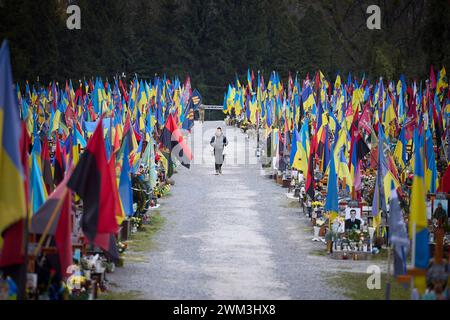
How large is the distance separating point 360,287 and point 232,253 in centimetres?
383

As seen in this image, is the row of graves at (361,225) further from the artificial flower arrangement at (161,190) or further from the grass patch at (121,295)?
the artificial flower arrangement at (161,190)

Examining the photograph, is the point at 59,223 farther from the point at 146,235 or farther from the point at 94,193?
the point at 146,235

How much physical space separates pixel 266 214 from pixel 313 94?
20678 millimetres

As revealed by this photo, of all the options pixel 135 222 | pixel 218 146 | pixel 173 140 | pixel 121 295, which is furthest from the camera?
pixel 218 146

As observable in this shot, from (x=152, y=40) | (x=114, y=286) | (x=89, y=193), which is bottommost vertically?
(x=114, y=286)

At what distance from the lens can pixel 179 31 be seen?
92438 millimetres

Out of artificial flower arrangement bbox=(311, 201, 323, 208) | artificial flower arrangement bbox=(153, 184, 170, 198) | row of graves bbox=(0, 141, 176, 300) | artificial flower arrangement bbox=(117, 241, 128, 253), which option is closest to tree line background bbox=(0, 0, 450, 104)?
artificial flower arrangement bbox=(153, 184, 170, 198)

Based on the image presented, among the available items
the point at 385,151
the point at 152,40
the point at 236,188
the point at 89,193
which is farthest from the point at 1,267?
the point at 152,40

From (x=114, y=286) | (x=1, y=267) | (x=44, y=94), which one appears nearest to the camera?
(x=1, y=267)

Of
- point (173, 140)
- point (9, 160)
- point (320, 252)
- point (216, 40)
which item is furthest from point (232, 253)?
point (216, 40)

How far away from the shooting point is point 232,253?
2255cm

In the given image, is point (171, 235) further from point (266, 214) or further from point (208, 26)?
point (208, 26)

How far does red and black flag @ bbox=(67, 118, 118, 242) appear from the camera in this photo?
16375mm

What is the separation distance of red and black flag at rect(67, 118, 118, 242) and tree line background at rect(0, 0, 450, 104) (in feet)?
159
